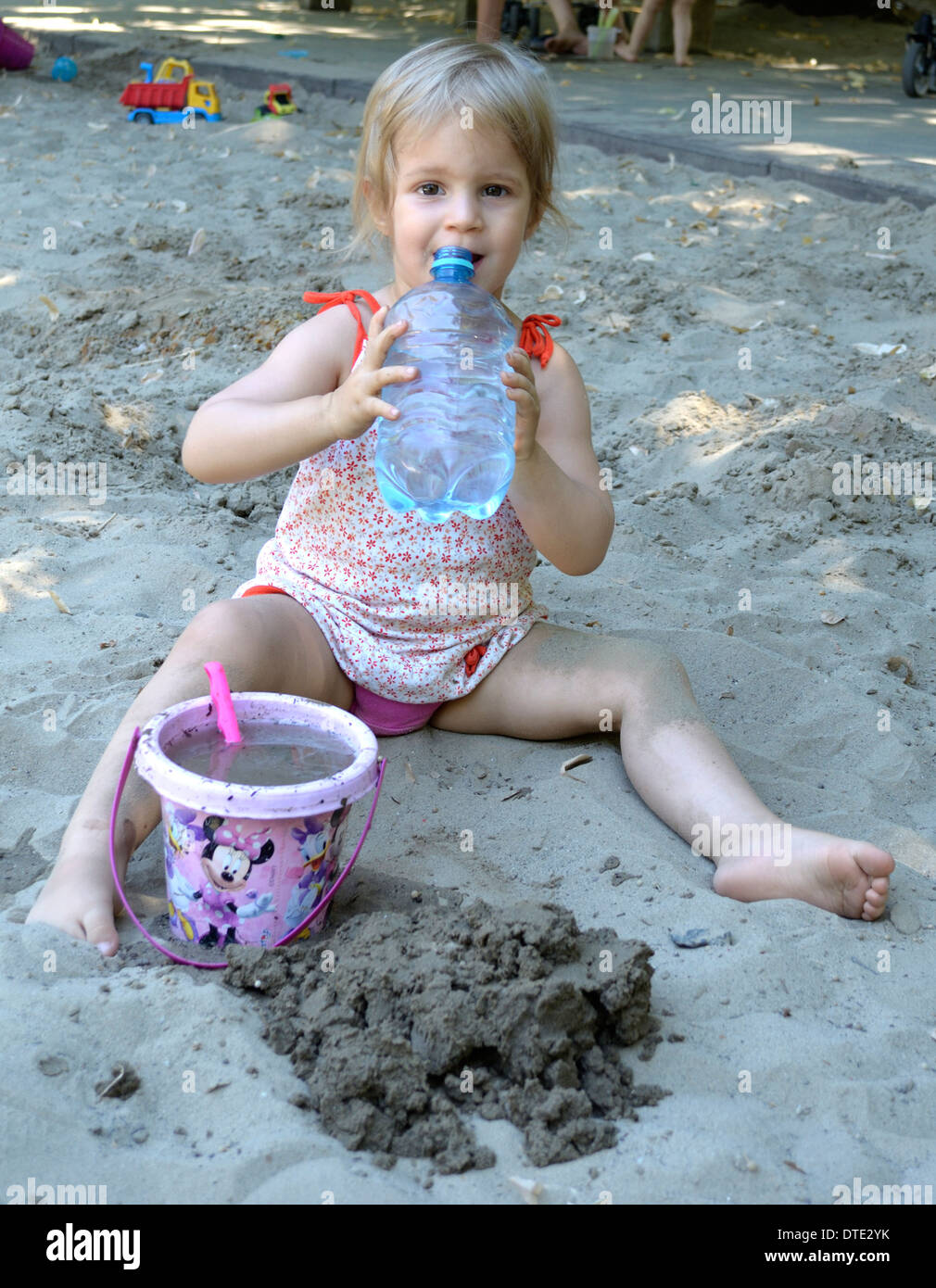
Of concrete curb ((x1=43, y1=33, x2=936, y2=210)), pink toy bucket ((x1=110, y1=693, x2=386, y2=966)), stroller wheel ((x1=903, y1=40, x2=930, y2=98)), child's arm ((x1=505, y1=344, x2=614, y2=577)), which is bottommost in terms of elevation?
pink toy bucket ((x1=110, y1=693, x2=386, y2=966))

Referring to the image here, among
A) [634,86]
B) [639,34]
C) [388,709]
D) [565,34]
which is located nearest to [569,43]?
[565,34]

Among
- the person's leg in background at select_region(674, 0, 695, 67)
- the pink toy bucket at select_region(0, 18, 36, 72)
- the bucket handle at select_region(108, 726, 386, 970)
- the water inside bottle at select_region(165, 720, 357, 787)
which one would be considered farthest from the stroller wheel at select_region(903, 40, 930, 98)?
the bucket handle at select_region(108, 726, 386, 970)

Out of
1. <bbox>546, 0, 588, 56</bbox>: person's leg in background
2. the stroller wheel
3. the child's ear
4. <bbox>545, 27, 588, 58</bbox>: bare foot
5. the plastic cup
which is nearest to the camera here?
the child's ear

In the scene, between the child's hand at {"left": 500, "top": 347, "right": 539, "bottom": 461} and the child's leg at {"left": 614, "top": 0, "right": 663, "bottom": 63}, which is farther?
the child's leg at {"left": 614, "top": 0, "right": 663, "bottom": 63}

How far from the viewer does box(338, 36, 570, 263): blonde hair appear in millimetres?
2154

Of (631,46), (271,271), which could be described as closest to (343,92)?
(631,46)

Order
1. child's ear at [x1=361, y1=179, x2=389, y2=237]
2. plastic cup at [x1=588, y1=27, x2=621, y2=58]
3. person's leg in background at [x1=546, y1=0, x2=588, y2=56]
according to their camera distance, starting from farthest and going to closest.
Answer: plastic cup at [x1=588, y1=27, x2=621, y2=58] < person's leg in background at [x1=546, y1=0, x2=588, y2=56] < child's ear at [x1=361, y1=179, x2=389, y2=237]

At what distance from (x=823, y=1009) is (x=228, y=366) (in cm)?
303

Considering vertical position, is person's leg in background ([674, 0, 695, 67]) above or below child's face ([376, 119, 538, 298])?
above

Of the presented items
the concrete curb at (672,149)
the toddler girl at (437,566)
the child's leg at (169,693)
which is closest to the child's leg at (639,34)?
the concrete curb at (672,149)

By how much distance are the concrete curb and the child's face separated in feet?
8.33

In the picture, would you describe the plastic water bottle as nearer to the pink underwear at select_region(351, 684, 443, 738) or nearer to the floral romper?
the floral romper

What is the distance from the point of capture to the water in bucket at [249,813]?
1.74 meters

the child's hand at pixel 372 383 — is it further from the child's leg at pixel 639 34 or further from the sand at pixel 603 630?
the child's leg at pixel 639 34
